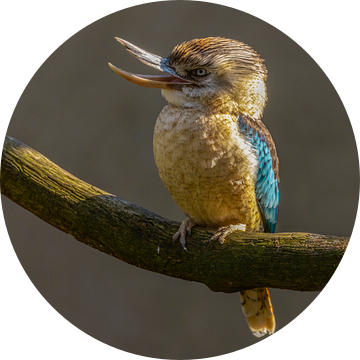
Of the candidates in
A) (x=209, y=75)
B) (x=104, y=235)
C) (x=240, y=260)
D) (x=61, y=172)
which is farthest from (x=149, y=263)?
(x=209, y=75)

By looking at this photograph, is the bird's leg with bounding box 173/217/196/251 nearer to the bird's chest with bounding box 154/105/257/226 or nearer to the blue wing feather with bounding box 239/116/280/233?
the bird's chest with bounding box 154/105/257/226

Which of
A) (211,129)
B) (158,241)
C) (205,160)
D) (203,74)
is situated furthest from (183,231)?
(203,74)

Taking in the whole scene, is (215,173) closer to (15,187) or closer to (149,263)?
(149,263)

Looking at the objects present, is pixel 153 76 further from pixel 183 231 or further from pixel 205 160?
pixel 183 231

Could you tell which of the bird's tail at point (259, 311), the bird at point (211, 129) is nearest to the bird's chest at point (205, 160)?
the bird at point (211, 129)

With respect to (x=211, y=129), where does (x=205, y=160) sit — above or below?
below

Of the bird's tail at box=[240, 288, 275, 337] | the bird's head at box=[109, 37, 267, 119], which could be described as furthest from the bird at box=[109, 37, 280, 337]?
the bird's tail at box=[240, 288, 275, 337]
